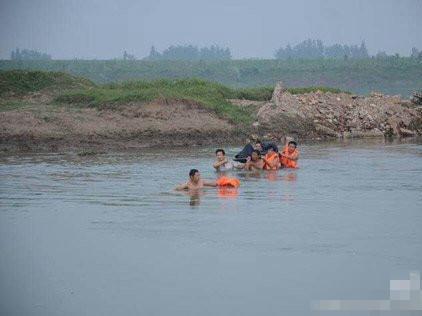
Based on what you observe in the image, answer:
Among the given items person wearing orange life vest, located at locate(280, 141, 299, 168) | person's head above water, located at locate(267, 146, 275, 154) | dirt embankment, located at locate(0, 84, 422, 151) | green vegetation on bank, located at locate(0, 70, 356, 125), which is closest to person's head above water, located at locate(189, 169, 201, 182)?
person's head above water, located at locate(267, 146, 275, 154)

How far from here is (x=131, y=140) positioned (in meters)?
27.6

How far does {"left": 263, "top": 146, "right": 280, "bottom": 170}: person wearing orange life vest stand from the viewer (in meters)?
21.2

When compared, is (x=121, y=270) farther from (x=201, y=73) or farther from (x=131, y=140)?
(x=201, y=73)

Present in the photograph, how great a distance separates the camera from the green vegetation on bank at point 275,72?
69.0m

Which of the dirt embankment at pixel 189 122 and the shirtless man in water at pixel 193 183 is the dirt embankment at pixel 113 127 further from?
the shirtless man in water at pixel 193 183

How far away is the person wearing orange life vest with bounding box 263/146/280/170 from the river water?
730mm

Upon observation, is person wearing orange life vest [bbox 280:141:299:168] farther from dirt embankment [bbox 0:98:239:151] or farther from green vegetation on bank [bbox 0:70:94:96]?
green vegetation on bank [bbox 0:70:94:96]

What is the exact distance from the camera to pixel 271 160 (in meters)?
21.2

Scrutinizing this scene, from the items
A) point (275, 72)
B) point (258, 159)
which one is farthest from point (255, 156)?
point (275, 72)

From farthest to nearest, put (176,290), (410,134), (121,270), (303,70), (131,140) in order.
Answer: (303,70)
(410,134)
(131,140)
(121,270)
(176,290)

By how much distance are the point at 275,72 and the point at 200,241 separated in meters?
65.6

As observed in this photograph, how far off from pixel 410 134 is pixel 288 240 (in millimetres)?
23072

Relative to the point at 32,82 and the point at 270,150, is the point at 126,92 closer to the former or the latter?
the point at 32,82

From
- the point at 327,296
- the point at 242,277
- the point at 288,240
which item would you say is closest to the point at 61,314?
the point at 242,277
